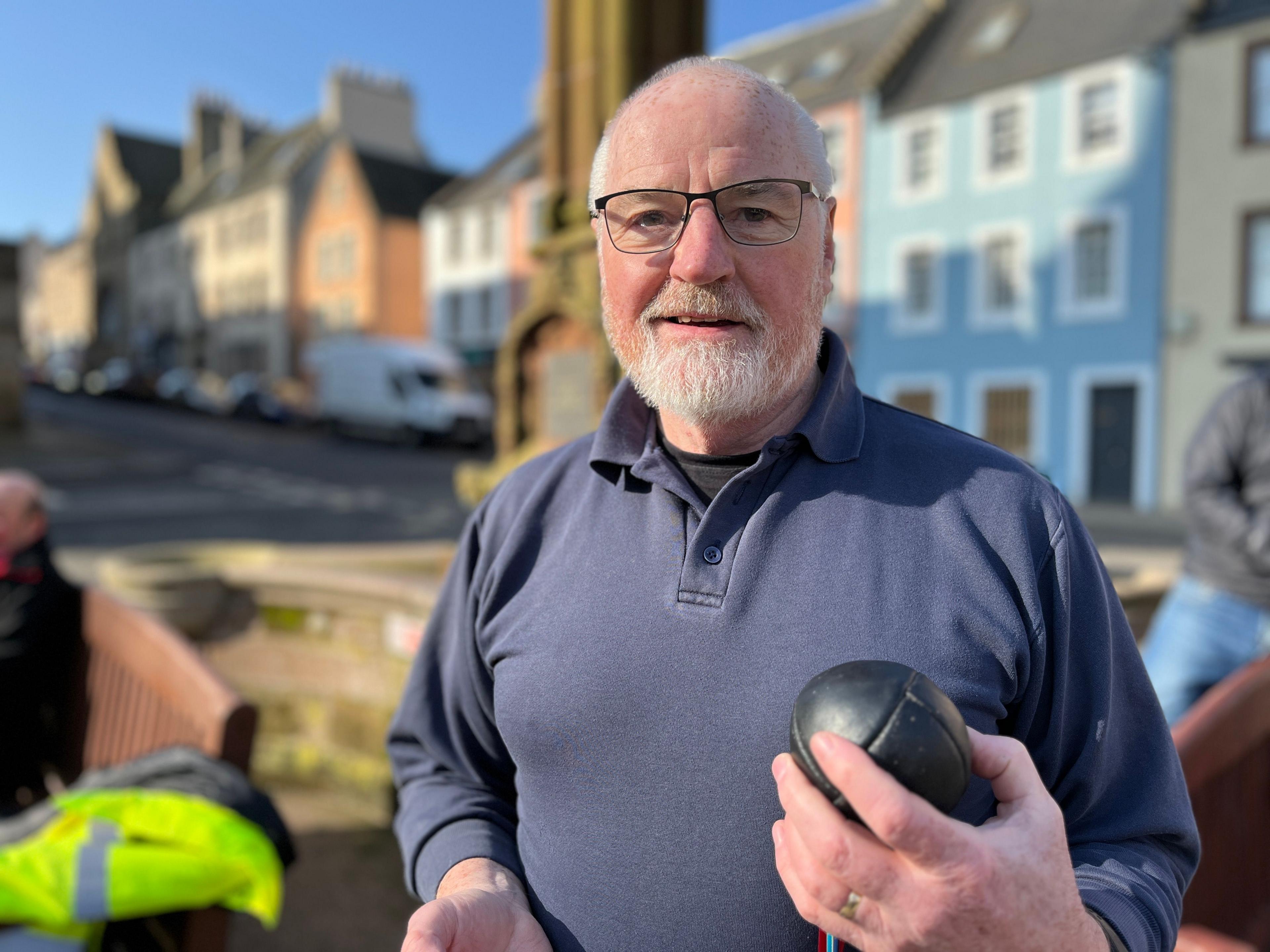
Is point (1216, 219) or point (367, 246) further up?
point (367, 246)

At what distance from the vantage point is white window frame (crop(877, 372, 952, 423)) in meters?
22.6

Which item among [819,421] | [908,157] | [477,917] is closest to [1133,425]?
[908,157]

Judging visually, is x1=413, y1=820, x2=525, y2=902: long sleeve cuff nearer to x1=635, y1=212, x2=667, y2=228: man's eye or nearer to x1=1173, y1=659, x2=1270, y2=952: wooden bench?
x1=635, y1=212, x2=667, y2=228: man's eye

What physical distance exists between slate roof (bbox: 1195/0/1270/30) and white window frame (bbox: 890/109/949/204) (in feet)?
16.8

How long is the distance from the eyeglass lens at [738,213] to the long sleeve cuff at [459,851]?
988 millimetres

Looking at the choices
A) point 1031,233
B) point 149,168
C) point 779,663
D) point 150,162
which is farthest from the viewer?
point 150,162

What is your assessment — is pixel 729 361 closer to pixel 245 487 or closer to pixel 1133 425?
pixel 245 487

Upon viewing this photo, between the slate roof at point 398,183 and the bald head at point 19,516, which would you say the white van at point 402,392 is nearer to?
the slate roof at point 398,183

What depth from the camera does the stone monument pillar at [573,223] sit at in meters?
6.17

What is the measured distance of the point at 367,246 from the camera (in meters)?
38.8

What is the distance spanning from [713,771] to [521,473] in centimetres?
69

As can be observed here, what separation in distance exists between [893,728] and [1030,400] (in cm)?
2191

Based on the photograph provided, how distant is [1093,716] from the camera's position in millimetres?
1396

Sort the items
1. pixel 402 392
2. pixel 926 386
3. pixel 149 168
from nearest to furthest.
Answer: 1. pixel 926 386
2. pixel 402 392
3. pixel 149 168
